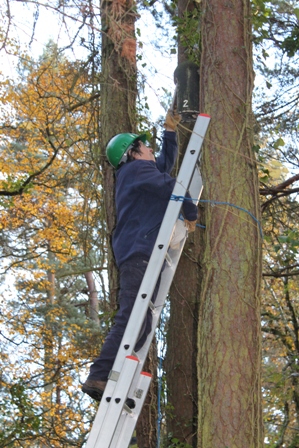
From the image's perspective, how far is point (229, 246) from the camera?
9.27 ft

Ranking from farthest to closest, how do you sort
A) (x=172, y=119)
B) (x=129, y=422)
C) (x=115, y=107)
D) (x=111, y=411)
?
(x=115, y=107) < (x=172, y=119) < (x=129, y=422) < (x=111, y=411)

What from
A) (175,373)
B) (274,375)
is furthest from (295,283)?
(175,373)

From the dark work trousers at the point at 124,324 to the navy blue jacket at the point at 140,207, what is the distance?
84mm

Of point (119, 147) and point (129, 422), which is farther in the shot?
point (119, 147)

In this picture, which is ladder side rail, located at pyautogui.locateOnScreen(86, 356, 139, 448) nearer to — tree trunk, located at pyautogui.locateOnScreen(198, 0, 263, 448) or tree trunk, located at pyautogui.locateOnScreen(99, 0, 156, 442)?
tree trunk, located at pyautogui.locateOnScreen(198, 0, 263, 448)

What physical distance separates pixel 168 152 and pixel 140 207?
0.49 m

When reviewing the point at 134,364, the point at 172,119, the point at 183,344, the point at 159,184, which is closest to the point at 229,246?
the point at 159,184

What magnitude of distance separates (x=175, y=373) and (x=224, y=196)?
2.59 m

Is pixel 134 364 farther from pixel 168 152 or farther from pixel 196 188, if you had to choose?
pixel 168 152

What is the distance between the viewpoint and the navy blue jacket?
3.24m

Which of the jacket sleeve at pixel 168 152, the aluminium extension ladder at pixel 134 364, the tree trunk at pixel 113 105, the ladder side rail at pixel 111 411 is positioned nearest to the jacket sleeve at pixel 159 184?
the aluminium extension ladder at pixel 134 364

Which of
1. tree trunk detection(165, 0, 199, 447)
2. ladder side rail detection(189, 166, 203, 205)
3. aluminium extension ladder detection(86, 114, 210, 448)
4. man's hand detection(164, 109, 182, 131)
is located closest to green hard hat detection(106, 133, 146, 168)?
man's hand detection(164, 109, 182, 131)

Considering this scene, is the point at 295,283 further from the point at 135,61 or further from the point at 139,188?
the point at 139,188

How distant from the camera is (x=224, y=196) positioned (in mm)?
2908
